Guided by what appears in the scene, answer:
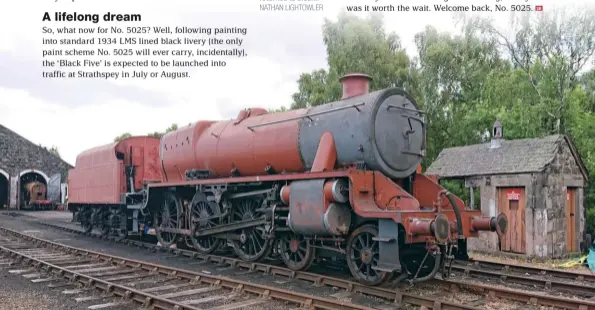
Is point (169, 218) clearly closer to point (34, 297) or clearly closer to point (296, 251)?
point (296, 251)

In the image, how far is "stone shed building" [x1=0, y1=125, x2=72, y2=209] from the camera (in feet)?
138

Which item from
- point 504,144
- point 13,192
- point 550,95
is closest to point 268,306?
point 504,144

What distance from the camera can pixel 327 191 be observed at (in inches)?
327

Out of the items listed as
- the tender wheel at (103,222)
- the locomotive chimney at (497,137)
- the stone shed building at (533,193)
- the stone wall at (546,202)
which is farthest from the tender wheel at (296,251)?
the tender wheel at (103,222)

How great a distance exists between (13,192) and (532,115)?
137 ft

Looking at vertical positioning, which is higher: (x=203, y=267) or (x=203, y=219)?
(x=203, y=219)

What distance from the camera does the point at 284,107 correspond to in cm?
4453

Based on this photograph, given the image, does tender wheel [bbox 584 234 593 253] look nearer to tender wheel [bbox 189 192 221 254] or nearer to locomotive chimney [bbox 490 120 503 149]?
locomotive chimney [bbox 490 120 503 149]

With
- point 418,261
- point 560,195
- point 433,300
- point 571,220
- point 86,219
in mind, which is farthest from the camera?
point 86,219

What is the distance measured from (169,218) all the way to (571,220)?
11.6 meters

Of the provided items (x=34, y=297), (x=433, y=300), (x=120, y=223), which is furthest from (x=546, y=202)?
(x=120, y=223)

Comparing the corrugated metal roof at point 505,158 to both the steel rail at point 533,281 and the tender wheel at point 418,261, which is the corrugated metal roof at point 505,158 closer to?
the steel rail at point 533,281

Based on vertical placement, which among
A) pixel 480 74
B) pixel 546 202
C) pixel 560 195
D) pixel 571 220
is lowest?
pixel 571 220

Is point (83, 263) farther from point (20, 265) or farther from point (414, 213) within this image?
point (414, 213)
